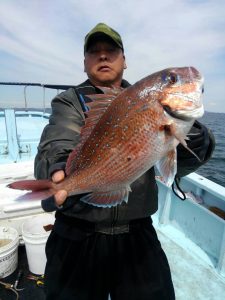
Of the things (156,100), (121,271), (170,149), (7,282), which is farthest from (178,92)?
(7,282)

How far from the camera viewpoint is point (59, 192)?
6.16ft

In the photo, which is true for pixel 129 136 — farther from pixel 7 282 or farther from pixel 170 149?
pixel 7 282

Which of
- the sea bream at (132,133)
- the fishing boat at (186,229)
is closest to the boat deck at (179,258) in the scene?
the fishing boat at (186,229)

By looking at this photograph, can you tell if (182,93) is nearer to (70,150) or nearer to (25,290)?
(70,150)

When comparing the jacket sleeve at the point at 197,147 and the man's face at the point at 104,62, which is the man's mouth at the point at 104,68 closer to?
the man's face at the point at 104,62

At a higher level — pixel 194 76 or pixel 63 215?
pixel 194 76

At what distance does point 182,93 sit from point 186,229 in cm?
413

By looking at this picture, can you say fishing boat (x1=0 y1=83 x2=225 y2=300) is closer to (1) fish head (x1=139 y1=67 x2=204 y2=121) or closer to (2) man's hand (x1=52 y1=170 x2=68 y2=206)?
(2) man's hand (x1=52 y1=170 x2=68 y2=206)

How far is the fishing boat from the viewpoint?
3982 millimetres

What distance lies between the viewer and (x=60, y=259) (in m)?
2.71

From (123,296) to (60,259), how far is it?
2.40 ft

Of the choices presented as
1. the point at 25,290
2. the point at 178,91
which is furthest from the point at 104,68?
the point at 25,290

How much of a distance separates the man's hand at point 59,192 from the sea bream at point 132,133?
3 centimetres

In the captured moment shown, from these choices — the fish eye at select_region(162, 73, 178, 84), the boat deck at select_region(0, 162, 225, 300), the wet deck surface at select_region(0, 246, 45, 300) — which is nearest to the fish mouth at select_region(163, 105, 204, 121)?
the fish eye at select_region(162, 73, 178, 84)
